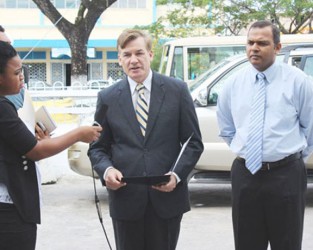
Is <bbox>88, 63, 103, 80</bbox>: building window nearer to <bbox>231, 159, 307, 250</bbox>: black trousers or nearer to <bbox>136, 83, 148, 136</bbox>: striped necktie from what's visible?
<bbox>231, 159, 307, 250</bbox>: black trousers

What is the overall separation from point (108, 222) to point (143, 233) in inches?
137

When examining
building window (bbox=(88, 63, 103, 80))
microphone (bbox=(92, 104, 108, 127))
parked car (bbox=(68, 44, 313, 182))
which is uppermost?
microphone (bbox=(92, 104, 108, 127))

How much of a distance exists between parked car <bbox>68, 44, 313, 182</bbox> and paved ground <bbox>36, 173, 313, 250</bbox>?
0.52 metres

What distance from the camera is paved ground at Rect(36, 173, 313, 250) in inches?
233

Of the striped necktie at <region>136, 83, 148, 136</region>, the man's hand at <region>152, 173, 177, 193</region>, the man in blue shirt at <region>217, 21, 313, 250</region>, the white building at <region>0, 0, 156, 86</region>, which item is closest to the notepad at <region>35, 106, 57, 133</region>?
the striped necktie at <region>136, 83, 148, 136</region>

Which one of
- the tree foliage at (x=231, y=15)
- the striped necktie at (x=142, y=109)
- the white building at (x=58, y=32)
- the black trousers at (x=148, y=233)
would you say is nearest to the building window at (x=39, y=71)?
the white building at (x=58, y=32)

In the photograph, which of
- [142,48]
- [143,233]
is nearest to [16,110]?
[142,48]

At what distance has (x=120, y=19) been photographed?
3969 centimetres

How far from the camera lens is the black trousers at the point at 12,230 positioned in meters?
2.84

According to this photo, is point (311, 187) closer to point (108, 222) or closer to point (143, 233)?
point (108, 222)

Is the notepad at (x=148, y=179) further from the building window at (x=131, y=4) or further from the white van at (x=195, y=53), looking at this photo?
the building window at (x=131, y=4)

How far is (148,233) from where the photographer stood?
11.1 feet

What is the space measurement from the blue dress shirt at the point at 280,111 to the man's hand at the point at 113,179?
93 cm

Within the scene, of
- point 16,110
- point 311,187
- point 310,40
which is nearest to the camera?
point 16,110
